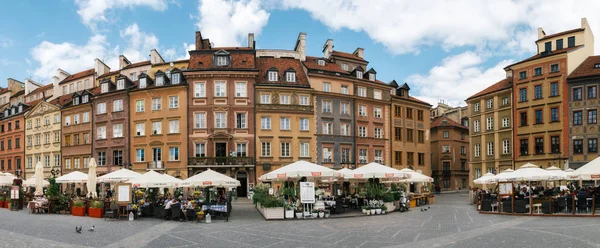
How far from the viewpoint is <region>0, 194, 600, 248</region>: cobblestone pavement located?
51.9ft

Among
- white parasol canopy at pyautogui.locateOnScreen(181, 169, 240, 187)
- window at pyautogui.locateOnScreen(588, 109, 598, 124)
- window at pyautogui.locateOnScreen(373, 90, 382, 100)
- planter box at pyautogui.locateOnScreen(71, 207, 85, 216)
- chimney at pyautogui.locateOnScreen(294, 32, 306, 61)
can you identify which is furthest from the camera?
chimney at pyautogui.locateOnScreen(294, 32, 306, 61)

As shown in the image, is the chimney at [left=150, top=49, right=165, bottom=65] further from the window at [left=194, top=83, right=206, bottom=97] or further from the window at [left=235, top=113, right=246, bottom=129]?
the window at [left=235, top=113, right=246, bottom=129]

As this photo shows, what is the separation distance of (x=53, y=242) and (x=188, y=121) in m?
30.7

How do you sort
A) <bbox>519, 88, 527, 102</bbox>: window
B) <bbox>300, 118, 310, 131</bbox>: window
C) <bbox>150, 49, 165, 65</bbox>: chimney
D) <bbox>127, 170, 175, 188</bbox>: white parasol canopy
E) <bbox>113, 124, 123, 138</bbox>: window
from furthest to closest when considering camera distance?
<bbox>150, 49, 165, 65</bbox>: chimney < <bbox>113, 124, 123, 138</bbox>: window < <bbox>300, 118, 310, 131</bbox>: window < <bbox>519, 88, 527, 102</bbox>: window < <bbox>127, 170, 175, 188</bbox>: white parasol canopy

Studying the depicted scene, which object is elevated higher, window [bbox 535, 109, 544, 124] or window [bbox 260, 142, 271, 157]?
window [bbox 535, 109, 544, 124]

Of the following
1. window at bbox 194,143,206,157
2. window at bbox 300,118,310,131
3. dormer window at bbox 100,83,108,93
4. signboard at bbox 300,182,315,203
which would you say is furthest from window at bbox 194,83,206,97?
signboard at bbox 300,182,315,203

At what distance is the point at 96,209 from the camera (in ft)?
87.0

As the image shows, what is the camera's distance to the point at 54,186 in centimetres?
3005

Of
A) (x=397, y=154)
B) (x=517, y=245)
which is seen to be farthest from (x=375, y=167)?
(x=397, y=154)

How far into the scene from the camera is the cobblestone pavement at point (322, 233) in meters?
15.8

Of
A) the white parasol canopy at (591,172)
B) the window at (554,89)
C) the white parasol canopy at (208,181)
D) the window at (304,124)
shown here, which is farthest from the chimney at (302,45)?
the white parasol canopy at (591,172)

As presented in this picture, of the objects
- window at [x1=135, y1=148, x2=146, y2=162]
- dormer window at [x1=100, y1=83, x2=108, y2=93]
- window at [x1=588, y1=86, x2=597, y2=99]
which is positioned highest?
dormer window at [x1=100, y1=83, x2=108, y2=93]

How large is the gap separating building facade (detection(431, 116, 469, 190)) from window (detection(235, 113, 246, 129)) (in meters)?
33.0

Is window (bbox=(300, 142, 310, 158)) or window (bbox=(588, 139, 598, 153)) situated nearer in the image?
window (bbox=(588, 139, 598, 153))
